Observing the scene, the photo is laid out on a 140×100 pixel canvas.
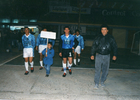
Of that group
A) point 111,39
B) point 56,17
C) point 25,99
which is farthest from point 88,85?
point 56,17

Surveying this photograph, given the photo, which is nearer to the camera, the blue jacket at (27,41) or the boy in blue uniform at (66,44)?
the boy in blue uniform at (66,44)

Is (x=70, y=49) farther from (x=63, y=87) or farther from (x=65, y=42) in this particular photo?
(x=63, y=87)

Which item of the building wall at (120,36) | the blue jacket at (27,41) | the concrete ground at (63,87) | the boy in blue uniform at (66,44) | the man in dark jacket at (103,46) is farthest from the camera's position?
the building wall at (120,36)

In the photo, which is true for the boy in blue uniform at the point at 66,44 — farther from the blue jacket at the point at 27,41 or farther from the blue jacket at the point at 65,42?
the blue jacket at the point at 27,41

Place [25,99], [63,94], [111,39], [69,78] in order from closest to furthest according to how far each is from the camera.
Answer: [25,99] < [63,94] < [111,39] < [69,78]

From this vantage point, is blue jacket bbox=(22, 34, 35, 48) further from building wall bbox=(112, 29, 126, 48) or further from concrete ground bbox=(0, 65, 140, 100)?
building wall bbox=(112, 29, 126, 48)

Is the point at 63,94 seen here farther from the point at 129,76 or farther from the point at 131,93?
the point at 129,76

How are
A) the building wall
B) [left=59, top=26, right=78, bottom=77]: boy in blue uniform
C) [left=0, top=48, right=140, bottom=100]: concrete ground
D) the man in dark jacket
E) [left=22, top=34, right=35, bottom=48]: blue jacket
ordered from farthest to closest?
the building wall
[left=22, top=34, right=35, bottom=48]: blue jacket
[left=59, top=26, right=78, bottom=77]: boy in blue uniform
the man in dark jacket
[left=0, top=48, right=140, bottom=100]: concrete ground

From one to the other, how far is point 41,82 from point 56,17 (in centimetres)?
1633

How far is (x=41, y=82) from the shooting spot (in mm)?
5152

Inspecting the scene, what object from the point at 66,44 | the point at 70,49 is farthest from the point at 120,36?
the point at 66,44

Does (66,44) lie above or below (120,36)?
above

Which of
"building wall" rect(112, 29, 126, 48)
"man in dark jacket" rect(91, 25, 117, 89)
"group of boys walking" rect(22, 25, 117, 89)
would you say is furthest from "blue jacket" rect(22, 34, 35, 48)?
"building wall" rect(112, 29, 126, 48)

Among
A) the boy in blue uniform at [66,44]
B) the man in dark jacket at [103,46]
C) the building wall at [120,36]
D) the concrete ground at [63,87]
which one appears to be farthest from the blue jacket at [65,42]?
the building wall at [120,36]
